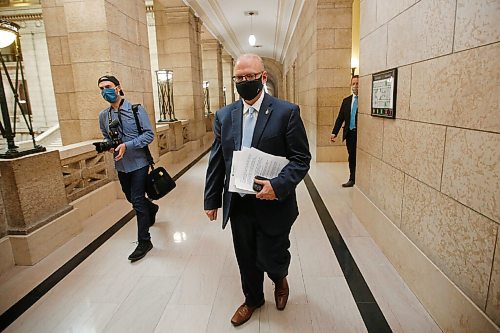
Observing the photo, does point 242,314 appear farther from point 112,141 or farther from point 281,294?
point 112,141

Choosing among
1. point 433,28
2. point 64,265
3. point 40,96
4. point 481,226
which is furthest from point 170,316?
point 40,96

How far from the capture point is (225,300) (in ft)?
8.03

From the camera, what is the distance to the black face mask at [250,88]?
1.85 m

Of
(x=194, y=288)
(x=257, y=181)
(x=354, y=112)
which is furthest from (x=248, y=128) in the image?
(x=354, y=112)

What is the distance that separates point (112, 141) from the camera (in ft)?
10.1

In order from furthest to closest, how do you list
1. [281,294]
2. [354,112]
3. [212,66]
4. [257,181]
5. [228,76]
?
[228,76]
[212,66]
[354,112]
[281,294]
[257,181]

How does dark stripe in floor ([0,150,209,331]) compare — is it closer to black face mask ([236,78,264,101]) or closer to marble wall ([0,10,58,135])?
black face mask ([236,78,264,101])

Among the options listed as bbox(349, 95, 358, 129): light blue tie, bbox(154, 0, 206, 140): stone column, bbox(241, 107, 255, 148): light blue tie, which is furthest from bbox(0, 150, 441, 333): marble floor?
bbox(154, 0, 206, 140): stone column

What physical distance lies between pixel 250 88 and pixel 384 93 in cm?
170

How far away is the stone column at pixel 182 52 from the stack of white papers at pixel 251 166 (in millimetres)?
8228

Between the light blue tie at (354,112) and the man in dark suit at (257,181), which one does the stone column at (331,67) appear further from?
the man in dark suit at (257,181)

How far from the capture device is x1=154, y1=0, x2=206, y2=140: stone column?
9.13 metres

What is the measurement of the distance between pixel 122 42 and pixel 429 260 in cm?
510

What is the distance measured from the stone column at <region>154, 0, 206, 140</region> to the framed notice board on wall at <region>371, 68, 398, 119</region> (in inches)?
283
